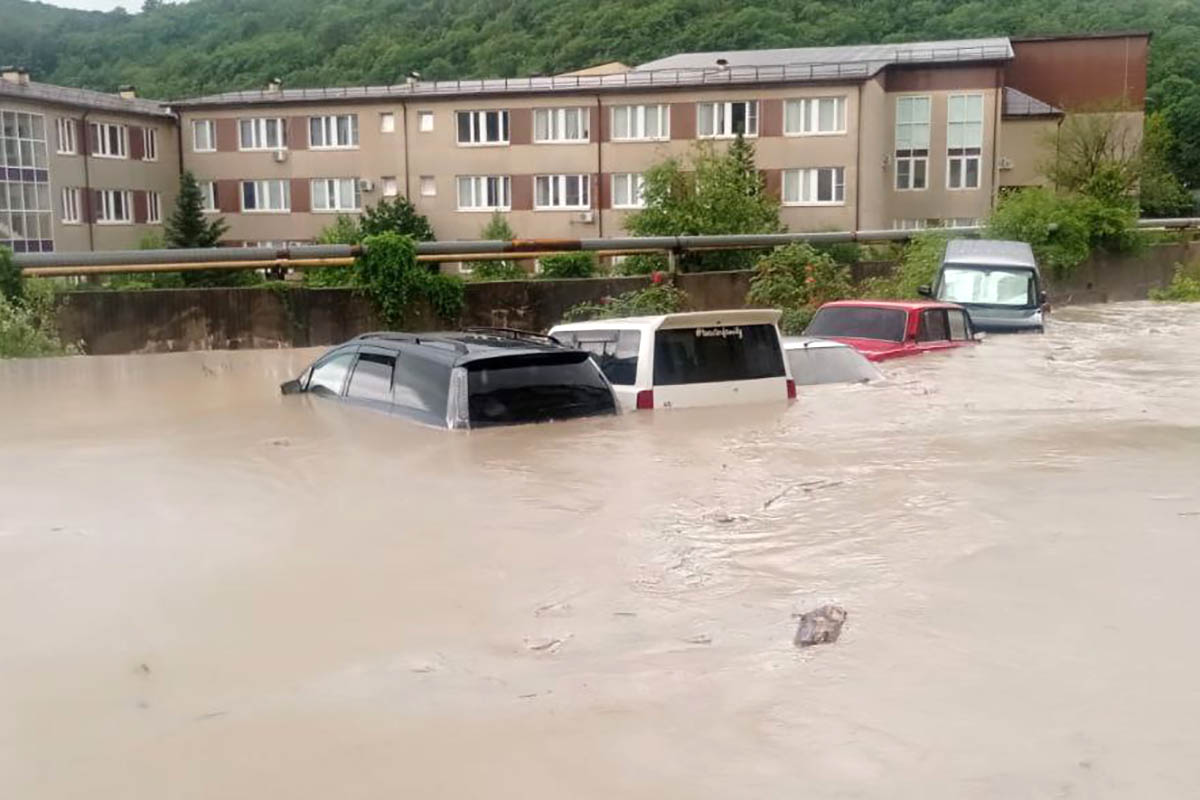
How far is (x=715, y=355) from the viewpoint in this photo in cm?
1124

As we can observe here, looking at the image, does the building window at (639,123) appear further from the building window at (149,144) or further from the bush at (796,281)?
the bush at (796,281)

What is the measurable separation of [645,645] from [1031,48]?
2434 inches

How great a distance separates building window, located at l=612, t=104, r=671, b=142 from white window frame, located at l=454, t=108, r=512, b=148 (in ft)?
14.4

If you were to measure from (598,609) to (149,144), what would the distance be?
178ft

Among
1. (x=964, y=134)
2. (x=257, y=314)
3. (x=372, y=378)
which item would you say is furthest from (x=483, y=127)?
(x=372, y=378)

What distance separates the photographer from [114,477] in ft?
31.0

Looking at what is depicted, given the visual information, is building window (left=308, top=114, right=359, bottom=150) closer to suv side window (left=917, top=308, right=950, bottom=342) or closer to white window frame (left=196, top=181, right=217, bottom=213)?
white window frame (left=196, top=181, right=217, bottom=213)

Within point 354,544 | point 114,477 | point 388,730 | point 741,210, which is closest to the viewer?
point 388,730

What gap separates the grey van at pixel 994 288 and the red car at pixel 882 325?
14.1ft

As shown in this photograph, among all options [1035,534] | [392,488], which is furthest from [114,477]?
[1035,534]

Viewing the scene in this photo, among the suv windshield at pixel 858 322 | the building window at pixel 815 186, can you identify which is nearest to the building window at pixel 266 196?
the building window at pixel 815 186

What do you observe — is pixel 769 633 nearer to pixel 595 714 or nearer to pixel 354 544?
pixel 595 714

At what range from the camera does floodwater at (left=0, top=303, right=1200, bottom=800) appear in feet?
14.8

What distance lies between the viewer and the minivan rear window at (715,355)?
11.0 metres
